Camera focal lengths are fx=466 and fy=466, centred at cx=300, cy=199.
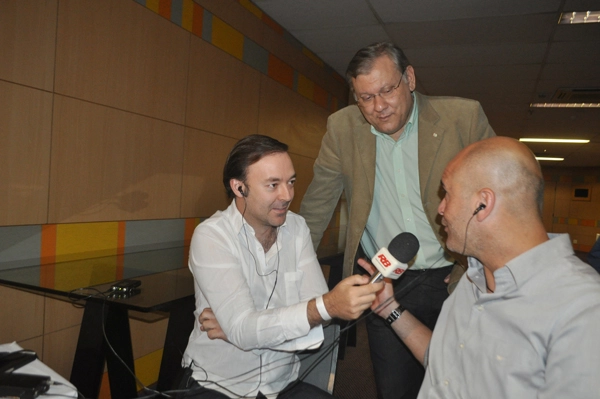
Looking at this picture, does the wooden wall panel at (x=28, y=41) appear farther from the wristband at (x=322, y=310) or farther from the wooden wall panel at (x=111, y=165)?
the wristband at (x=322, y=310)

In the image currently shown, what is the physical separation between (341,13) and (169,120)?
1.98 metres

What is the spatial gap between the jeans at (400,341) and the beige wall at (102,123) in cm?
163

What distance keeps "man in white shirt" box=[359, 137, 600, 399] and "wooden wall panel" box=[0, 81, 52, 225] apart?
1895 mm

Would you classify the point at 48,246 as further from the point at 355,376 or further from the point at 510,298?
the point at 355,376

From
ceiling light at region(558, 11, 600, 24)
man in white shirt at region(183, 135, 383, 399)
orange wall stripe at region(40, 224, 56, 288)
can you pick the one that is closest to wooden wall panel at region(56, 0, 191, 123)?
orange wall stripe at region(40, 224, 56, 288)

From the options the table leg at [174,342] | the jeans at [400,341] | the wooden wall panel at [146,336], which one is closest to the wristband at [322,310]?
the jeans at [400,341]

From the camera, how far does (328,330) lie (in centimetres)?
171

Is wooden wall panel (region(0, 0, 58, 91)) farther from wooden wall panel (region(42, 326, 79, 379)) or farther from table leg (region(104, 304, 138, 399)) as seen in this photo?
wooden wall panel (region(42, 326, 79, 379))

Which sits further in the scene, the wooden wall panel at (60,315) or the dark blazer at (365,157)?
the wooden wall panel at (60,315)

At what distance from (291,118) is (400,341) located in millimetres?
3564

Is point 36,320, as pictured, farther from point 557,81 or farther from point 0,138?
point 557,81

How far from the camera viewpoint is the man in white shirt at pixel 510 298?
914mm

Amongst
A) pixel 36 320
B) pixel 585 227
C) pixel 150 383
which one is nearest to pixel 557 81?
pixel 150 383

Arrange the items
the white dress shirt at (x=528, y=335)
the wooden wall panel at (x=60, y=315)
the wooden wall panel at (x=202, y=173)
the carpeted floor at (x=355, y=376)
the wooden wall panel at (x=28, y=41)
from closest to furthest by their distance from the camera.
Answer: the white dress shirt at (x=528, y=335) < the wooden wall panel at (x=28, y=41) < the wooden wall panel at (x=60, y=315) < the carpeted floor at (x=355, y=376) < the wooden wall panel at (x=202, y=173)
